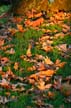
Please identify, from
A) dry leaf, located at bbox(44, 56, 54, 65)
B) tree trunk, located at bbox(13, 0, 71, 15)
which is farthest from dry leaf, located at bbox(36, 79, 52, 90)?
tree trunk, located at bbox(13, 0, 71, 15)

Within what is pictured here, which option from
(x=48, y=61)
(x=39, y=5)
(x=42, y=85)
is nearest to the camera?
(x=42, y=85)

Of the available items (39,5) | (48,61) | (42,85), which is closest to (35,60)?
(48,61)

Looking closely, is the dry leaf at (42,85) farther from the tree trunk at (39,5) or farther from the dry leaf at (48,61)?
the tree trunk at (39,5)

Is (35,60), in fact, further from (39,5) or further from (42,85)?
(39,5)

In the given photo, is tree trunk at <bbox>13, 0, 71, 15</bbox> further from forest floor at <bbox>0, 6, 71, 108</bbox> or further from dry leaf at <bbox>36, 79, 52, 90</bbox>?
dry leaf at <bbox>36, 79, 52, 90</bbox>

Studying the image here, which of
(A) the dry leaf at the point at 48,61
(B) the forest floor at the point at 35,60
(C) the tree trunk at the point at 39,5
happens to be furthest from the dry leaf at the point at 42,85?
(C) the tree trunk at the point at 39,5

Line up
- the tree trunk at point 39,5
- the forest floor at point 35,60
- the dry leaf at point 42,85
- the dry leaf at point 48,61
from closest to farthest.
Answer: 1. the forest floor at point 35,60
2. the dry leaf at point 42,85
3. the dry leaf at point 48,61
4. the tree trunk at point 39,5
